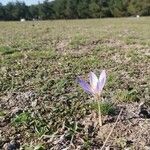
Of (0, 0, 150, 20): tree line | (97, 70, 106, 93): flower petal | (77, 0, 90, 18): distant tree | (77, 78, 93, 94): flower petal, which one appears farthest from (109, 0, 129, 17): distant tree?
(77, 78, 93, 94): flower petal


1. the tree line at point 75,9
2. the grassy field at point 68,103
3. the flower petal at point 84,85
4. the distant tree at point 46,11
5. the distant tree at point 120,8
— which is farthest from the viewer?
the distant tree at point 46,11

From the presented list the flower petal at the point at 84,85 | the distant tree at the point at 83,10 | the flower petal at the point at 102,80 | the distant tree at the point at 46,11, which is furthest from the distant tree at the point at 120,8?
the flower petal at the point at 84,85

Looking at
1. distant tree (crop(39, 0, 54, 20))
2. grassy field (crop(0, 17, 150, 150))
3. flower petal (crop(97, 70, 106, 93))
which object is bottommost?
distant tree (crop(39, 0, 54, 20))

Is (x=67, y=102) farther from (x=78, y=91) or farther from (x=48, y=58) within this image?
(x=48, y=58)

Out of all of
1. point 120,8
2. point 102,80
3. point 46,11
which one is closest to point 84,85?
point 102,80

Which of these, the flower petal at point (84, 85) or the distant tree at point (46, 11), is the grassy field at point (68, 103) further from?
the distant tree at point (46, 11)

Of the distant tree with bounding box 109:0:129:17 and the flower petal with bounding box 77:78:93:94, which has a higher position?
the flower petal with bounding box 77:78:93:94

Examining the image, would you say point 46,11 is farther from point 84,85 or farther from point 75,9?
point 84,85

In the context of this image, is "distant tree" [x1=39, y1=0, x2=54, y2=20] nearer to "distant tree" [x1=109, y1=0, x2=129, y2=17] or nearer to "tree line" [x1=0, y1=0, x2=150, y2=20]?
"tree line" [x1=0, y1=0, x2=150, y2=20]

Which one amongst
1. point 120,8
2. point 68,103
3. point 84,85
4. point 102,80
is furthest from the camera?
point 120,8
